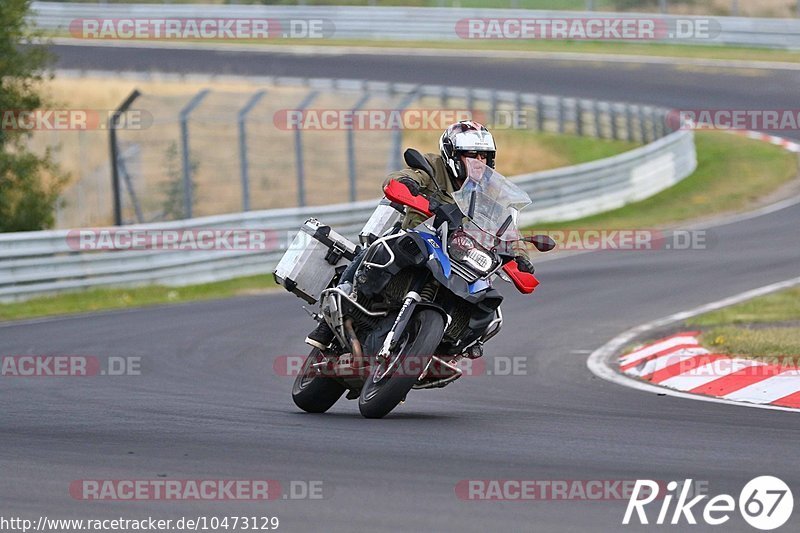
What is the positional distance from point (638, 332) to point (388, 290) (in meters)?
6.02

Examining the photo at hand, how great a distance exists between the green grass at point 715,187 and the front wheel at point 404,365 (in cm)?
1521

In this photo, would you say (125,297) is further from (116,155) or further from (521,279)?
(521,279)

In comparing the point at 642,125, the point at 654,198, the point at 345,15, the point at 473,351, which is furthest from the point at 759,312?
the point at 345,15

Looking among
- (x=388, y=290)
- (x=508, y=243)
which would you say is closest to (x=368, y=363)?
(x=388, y=290)

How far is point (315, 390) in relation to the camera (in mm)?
9023

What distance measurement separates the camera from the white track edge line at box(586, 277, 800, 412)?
31.2 ft

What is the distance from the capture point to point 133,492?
606cm

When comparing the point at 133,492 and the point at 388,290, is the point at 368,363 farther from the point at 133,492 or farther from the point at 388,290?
the point at 133,492

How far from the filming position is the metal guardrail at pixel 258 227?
17359 millimetres
